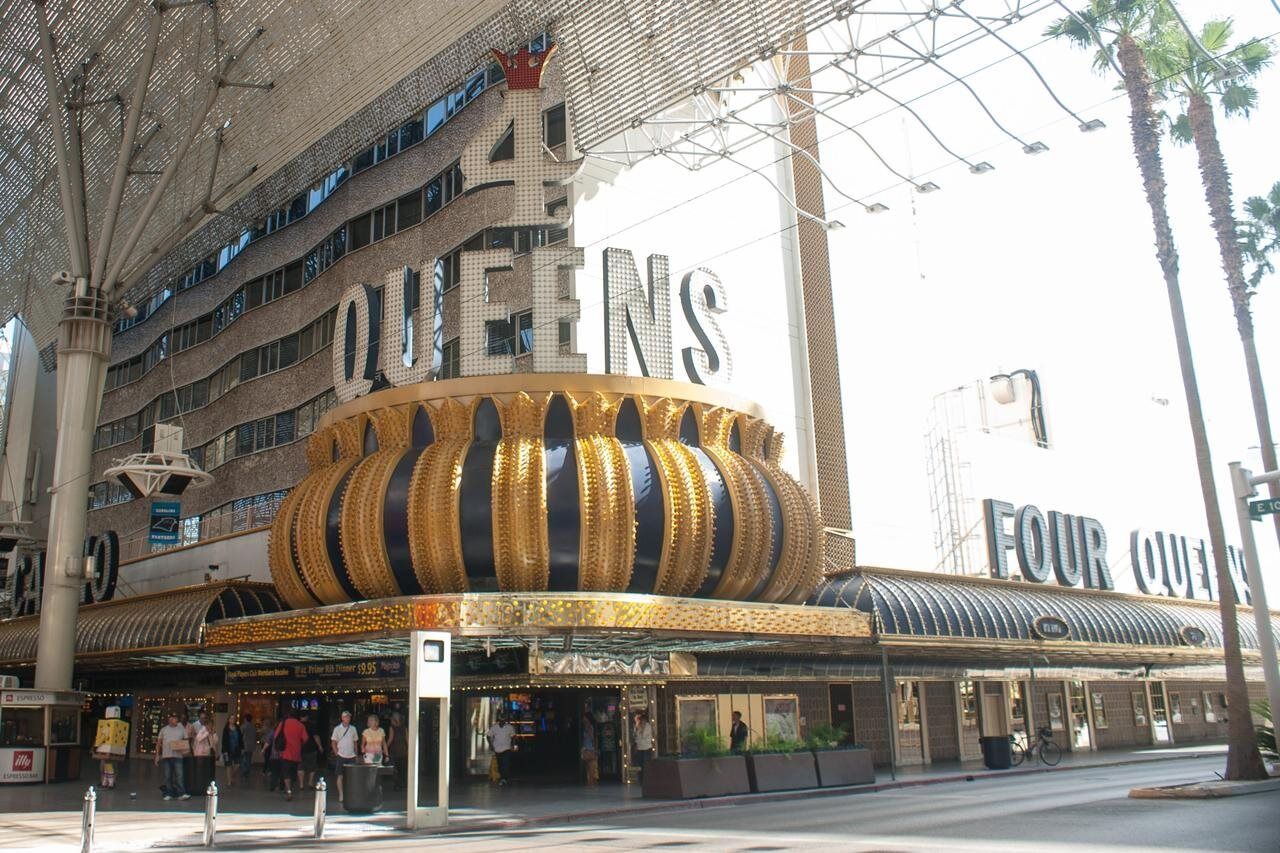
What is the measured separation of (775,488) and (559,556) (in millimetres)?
5359

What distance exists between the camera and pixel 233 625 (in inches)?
957

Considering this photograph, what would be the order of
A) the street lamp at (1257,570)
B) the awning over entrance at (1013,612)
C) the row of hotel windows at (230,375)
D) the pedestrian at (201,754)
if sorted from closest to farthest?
1. the street lamp at (1257,570)
2. the pedestrian at (201,754)
3. the awning over entrance at (1013,612)
4. the row of hotel windows at (230,375)

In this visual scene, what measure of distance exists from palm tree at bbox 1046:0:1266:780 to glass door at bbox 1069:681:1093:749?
14.1 metres

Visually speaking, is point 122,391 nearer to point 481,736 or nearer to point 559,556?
point 481,736

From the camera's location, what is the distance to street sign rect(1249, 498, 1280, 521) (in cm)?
1958

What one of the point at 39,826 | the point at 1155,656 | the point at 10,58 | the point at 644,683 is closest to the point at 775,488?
the point at 644,683

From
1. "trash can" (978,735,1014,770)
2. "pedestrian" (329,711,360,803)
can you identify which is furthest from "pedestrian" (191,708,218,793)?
"trash can" (978,735,1014,770)

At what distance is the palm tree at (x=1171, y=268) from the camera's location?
66.6 feet

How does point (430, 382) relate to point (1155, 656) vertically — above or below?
above

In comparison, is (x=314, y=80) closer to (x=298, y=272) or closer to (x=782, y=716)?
(x=298, y=272)

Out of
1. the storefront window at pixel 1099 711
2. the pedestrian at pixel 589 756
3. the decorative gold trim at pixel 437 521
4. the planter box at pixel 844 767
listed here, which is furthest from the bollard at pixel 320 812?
the storefront window at pixel 1099 711

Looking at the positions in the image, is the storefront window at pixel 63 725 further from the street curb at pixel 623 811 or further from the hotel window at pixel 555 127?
the hotel window at pixel 555 127

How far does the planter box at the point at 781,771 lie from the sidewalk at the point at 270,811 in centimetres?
42

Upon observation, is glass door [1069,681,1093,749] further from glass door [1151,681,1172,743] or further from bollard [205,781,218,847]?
bollard [205,781,218,847]
